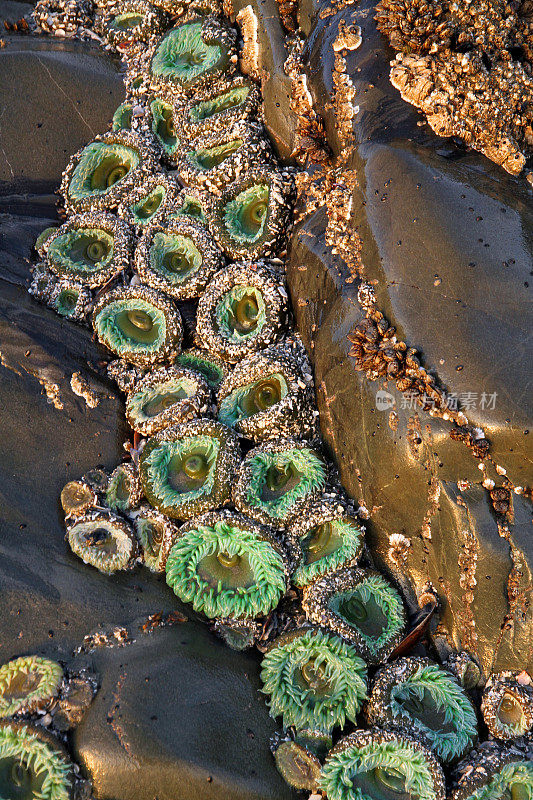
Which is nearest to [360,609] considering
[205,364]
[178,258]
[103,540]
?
[103,540]

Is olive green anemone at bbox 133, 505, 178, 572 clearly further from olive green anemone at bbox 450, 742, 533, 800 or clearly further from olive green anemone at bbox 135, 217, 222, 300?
olive green anemone at bbox 450, 742, 533, 800

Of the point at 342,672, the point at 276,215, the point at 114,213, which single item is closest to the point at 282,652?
the point at 342,672

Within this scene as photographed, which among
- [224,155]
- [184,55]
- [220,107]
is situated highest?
[184,55]

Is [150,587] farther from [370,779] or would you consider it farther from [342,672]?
[370,779]

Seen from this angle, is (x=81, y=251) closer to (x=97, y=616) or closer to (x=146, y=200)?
(x=146, y=200)

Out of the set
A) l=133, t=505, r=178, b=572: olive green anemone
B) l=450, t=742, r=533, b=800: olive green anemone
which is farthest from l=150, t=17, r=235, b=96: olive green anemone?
l=450, t=742, r=533, b=800: olive green anemone
